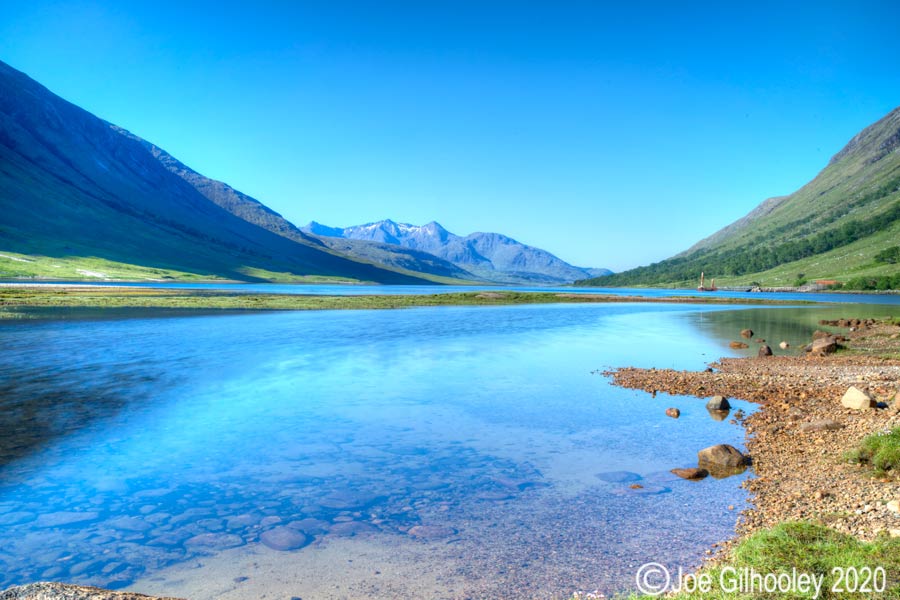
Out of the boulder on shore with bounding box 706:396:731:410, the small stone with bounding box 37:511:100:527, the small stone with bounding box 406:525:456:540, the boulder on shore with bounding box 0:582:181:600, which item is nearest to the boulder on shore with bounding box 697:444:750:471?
the boulder on shore with bounding box 706:396:731:410

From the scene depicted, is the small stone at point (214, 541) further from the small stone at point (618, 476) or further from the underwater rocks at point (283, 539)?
the small stone at point (618, 476)

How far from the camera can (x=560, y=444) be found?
19.0 m

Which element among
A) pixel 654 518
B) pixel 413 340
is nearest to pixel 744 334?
pixel 413 340

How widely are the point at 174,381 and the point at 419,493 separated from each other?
2223 centimetres

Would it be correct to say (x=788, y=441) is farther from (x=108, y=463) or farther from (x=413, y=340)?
(x=413, y=340)

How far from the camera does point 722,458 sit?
52.3ft

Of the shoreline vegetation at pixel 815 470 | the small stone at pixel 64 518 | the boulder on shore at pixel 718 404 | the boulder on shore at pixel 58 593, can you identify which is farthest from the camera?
the boulder on shore at pixel 718 404

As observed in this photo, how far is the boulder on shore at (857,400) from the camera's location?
Answer: 65.4 ft

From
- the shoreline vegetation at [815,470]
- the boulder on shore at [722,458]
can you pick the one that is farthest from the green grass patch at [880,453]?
the boulder on shore at [722,458]

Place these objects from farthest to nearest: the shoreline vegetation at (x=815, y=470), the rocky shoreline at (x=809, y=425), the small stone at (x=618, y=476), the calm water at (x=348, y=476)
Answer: the small stone at (x=618, y=476), the rocky shoreline at (x=809, y=425), the calm water at (x=348, y=476), the shoreline vegetation at (x=815, y=470)

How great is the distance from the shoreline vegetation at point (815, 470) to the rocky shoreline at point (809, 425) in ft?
0.10

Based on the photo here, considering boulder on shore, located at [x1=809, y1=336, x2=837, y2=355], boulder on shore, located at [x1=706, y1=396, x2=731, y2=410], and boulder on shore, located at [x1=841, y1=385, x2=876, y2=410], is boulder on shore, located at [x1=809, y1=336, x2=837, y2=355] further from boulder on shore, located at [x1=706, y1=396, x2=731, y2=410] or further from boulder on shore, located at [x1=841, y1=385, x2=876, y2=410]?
boulder on shore, located at [x1=706, y1=396, x2=731, y2=410]

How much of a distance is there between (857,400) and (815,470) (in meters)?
8.02

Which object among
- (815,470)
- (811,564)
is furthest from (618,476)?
(811,564)
